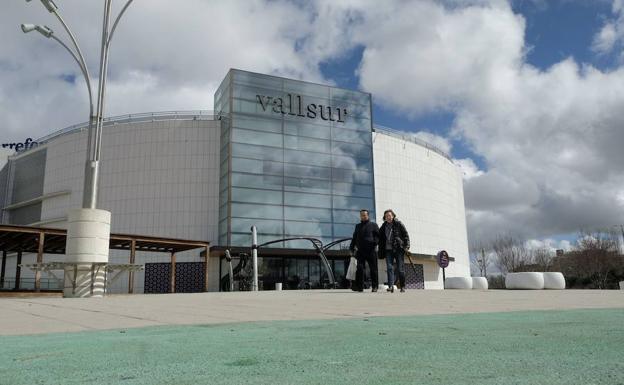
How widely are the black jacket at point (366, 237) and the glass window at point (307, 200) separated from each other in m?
24.6

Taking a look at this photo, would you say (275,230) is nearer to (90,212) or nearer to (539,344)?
(90,212)

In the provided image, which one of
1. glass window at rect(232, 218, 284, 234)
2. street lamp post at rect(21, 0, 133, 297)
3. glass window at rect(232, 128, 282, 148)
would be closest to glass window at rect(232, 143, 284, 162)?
glass window at rect(232, 128, 282, 148)

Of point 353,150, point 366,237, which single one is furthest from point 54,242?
point 366,237

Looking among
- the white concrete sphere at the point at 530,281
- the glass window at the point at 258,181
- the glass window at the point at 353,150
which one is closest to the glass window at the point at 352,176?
the glass window at the point at 353,150

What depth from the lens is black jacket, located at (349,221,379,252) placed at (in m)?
11.9

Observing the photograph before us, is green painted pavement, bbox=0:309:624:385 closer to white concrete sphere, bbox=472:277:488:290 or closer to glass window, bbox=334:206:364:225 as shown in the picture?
white concrete sphere, bbox=472:277:488:290

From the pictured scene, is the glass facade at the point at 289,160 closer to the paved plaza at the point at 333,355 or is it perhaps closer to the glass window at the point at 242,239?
the glass window at the point at 242,239

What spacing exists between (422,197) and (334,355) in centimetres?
4452

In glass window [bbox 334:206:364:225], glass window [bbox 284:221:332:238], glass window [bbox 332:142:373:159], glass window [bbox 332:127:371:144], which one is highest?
glass window [bbox 332:127:371:144]

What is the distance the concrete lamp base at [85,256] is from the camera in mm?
13445

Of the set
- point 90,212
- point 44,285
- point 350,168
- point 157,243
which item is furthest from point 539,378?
point 44,285

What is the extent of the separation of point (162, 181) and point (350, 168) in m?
14.5

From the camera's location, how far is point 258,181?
3625 cm

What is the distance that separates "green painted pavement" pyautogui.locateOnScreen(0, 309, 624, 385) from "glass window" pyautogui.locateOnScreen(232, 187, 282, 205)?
3155 centimetres
